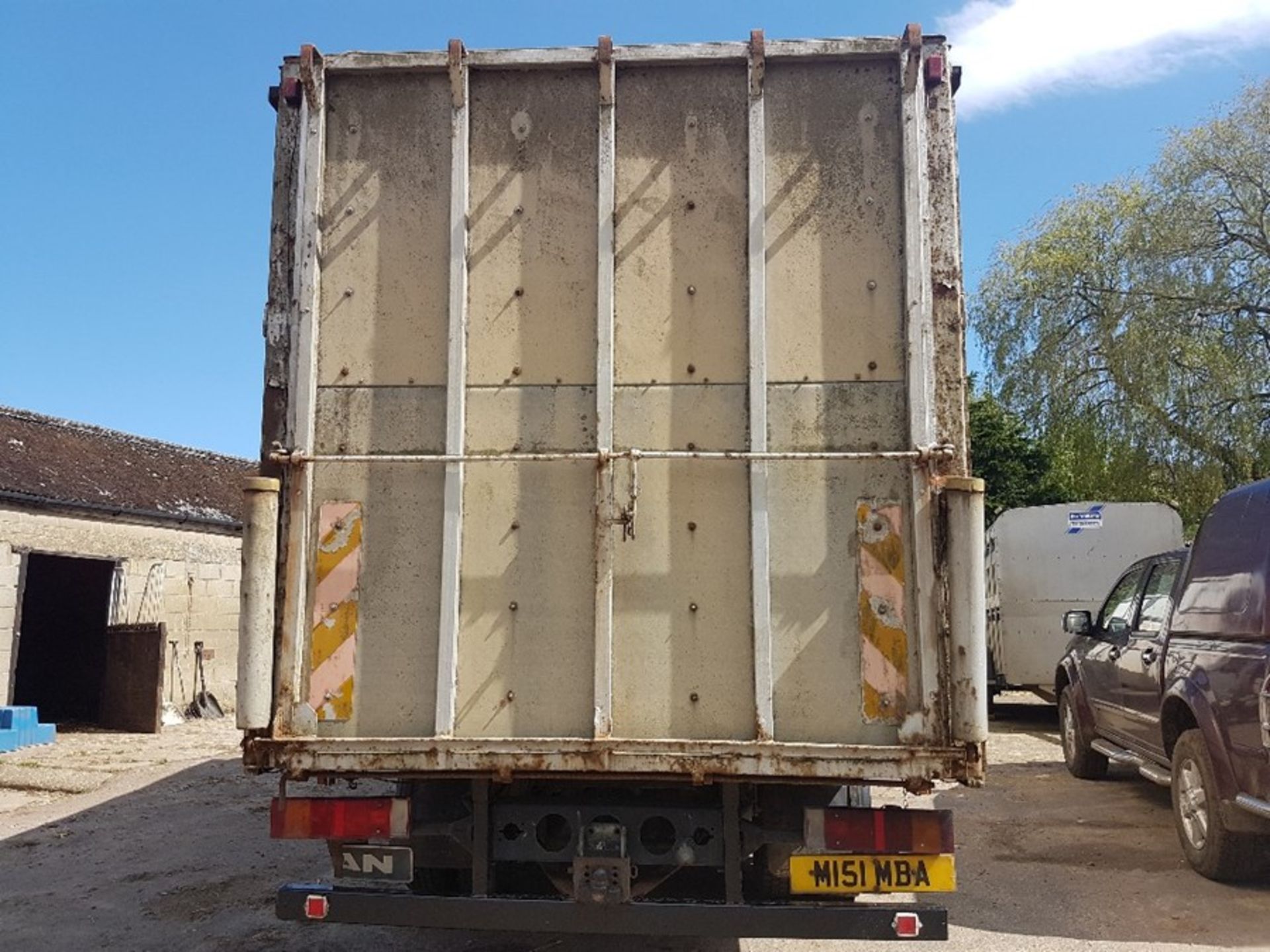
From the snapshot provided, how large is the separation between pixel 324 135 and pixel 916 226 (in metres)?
2.35

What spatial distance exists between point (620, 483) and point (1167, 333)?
16691 mm

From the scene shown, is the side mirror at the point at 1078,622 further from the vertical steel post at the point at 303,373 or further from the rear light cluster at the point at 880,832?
the vertical steel post at the point at 303,373

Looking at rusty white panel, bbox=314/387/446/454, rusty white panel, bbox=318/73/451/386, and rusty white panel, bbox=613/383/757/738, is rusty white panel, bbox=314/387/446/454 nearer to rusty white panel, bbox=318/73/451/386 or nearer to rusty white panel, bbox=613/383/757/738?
rusty white panel, bbox=318/73/451/386

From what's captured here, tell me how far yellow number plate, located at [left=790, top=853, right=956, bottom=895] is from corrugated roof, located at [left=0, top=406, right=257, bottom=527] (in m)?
13.1

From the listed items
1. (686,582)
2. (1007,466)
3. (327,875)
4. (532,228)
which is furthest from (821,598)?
(1007,466)

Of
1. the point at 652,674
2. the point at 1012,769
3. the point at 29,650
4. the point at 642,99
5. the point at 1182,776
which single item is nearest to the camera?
the point at 652,674

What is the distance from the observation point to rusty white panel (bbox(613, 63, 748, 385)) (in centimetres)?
393

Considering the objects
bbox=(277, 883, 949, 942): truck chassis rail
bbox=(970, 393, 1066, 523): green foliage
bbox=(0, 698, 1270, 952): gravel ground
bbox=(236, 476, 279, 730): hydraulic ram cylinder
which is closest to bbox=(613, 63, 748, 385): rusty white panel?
bbox=(236, 476, 279, 730): hydraulic ram cylinder

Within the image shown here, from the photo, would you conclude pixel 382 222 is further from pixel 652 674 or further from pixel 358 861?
pixel 358 861

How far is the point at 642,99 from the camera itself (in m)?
4.08

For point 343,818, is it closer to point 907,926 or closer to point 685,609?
point 685,609

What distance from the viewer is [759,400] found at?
385 centimetres

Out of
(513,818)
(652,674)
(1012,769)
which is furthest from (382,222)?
(1012,769)

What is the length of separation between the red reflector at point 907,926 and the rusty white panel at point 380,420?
7.88 ft
